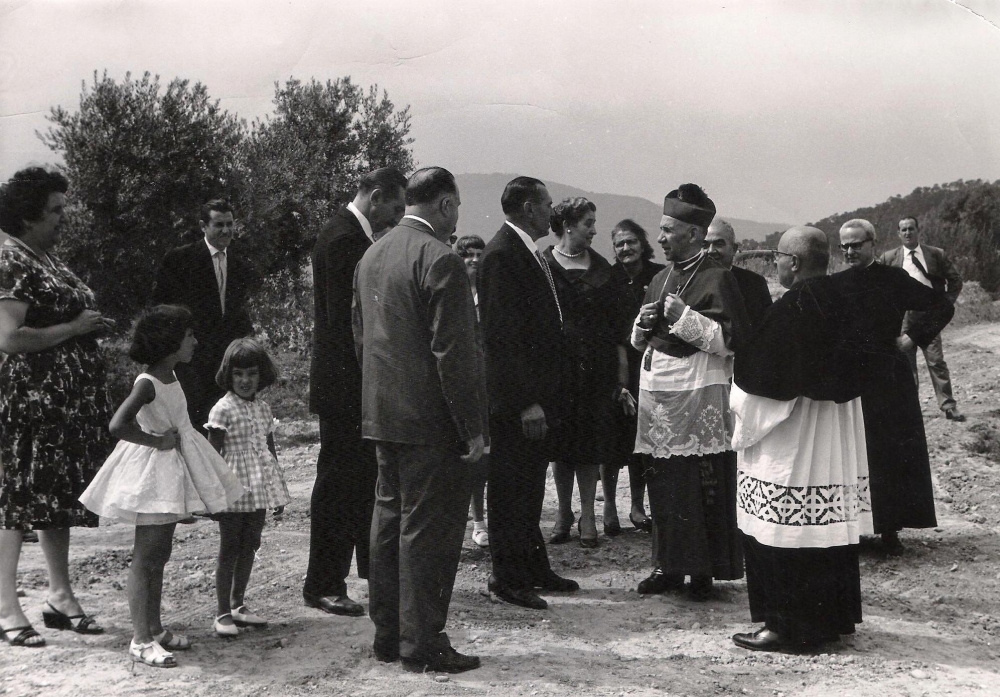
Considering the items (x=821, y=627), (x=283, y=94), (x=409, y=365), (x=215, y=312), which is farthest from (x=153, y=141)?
(x=821, y=627)

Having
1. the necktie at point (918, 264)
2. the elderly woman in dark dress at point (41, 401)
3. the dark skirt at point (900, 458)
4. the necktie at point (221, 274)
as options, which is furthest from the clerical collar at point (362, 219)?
the necktie at point (918, 264)

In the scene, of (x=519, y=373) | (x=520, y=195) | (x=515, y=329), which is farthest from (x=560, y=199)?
(x=519, y=373)

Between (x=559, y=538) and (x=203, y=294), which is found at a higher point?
(x=203, y=294)

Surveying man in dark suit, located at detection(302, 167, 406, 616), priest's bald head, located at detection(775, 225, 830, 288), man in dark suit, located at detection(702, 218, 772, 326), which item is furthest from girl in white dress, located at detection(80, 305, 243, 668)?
man in dark suit, located at detection(702, 218, 772, 326)

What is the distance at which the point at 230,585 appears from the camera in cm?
424

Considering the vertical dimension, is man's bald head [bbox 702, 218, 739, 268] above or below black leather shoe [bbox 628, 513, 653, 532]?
above

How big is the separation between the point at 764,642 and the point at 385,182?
2.68m

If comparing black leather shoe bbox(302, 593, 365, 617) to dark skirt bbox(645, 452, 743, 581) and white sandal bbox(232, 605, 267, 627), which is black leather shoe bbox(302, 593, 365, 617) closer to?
white sandal bbox(232, 605, 267, 627)

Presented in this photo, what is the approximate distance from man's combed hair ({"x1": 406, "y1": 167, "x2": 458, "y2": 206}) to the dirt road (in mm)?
1886

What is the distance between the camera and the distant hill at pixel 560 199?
5.20 m

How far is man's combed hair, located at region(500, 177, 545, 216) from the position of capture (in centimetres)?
480

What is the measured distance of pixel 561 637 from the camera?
4.26 meters

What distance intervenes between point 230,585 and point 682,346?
246cm

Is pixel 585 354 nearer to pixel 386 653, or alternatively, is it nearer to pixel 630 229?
pixel 630 229
